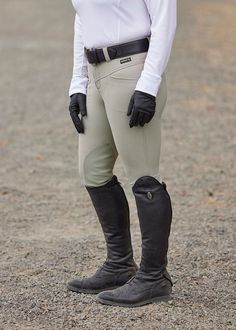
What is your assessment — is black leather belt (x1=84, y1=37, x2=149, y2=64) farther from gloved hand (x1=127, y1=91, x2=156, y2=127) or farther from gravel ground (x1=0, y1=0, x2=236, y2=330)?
gravel ground (x1=0, y1=0, x2=236, y2=330)

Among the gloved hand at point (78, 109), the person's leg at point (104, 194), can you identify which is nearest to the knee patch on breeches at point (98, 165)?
the person's leg at point (104, 194)

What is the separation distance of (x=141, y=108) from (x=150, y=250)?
2.55 ft

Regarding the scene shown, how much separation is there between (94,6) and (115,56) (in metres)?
0.27

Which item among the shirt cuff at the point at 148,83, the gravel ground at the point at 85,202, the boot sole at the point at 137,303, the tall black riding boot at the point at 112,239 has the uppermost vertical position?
the shirt cuff at the point at 148,83

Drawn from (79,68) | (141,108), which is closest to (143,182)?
(141,108)

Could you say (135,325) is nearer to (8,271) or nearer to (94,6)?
(8,271)

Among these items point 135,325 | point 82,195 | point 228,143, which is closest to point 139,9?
point 135,325

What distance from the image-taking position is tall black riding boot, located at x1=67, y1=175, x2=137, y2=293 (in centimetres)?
459

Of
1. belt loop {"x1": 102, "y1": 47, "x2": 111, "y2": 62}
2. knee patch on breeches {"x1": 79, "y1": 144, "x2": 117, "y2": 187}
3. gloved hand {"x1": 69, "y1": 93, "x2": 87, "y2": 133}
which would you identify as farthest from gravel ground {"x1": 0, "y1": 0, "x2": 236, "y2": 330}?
belt loop {"x1": 102, "y1": 47, "x2": 111, "y2": 62}

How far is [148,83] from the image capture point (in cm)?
412

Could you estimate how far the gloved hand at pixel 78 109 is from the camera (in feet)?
14.7

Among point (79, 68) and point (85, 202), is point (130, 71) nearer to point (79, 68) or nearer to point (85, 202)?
point (79, 68)

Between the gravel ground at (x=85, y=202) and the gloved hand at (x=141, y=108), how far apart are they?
101cm

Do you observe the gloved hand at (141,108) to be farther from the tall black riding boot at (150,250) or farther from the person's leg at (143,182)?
the tall black riding boot at (150,250)
